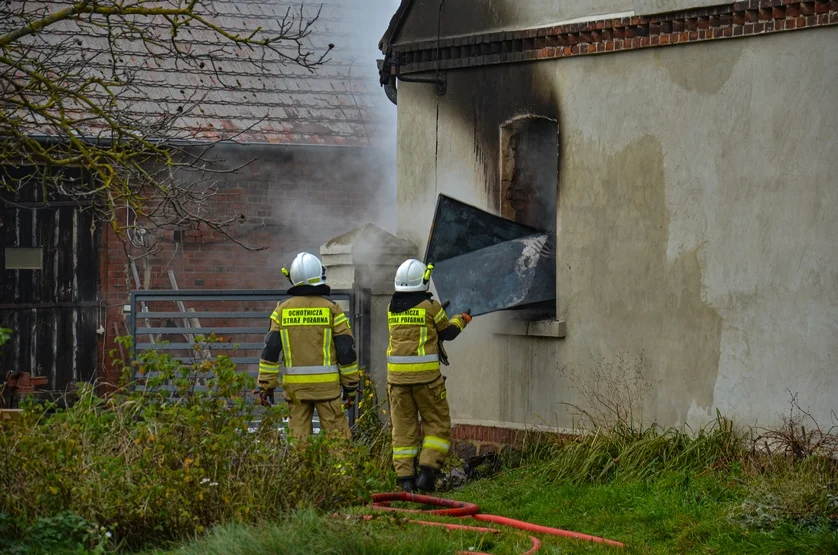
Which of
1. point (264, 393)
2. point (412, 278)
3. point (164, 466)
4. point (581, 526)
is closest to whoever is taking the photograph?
point (164, 466)

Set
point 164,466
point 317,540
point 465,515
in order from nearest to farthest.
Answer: point 317,540 → point 164,466 → point 465,515

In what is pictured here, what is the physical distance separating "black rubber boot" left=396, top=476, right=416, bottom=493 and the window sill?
178 cm

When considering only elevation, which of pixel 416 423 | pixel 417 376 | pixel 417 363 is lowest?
pixel 416 423

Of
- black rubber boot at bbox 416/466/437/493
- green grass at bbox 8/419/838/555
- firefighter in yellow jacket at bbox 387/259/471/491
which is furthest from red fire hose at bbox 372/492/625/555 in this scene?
firefighter in yellow jacket at bbox 387/259/471/491

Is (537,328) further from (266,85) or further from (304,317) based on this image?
(266,85)

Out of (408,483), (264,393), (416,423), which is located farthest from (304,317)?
(408,483)

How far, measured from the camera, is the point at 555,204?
11312 millimetres

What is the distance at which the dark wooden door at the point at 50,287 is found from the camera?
15062 millimetres

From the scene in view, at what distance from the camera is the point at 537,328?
10.6m

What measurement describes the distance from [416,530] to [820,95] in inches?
181

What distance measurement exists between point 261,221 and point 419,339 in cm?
673

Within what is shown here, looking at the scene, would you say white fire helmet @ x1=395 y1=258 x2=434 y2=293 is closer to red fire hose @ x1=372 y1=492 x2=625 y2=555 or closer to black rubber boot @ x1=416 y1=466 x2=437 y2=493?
black rubber boot @ x1=416 y1=466 x2=437 y2=493

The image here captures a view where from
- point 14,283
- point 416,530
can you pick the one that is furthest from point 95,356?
point 416,530

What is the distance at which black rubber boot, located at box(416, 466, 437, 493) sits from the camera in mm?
9758
